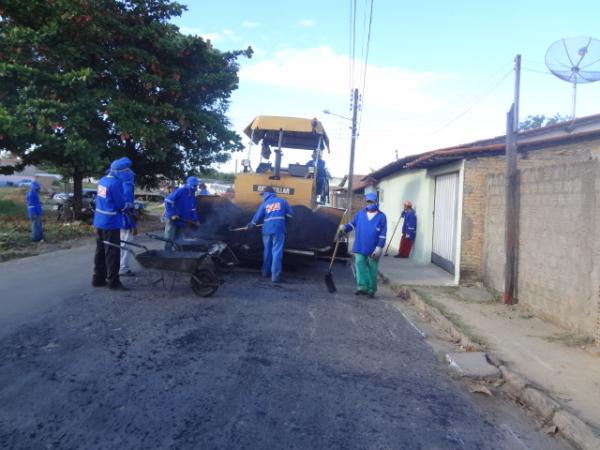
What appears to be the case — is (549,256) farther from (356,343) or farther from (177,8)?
(177,8)

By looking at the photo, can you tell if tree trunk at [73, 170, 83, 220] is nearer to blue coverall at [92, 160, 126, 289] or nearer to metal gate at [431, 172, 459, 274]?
blue coverall at [92, 160, 126, 289]

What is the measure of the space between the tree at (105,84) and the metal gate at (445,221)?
9.03 metres

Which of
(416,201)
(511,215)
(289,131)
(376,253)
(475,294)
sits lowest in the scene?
(475,294)

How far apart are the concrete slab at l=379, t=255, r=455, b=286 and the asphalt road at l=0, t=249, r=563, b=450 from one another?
10.6ft

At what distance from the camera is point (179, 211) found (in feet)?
29.6

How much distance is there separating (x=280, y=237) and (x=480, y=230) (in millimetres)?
3876

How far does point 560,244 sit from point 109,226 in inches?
240

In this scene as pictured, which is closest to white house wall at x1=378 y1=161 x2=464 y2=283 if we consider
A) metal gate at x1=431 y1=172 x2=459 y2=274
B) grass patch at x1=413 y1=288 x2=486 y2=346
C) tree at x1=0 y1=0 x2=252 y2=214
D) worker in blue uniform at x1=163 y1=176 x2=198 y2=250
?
metal gate at x1=431 y1=172 x2=459 y2=274

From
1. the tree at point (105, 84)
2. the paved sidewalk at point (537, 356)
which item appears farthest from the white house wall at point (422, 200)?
the tree at point (105, 84)

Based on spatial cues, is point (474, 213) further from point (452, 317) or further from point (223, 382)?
point (223, 382)

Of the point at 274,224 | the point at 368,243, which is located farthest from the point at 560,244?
the point at 274,224

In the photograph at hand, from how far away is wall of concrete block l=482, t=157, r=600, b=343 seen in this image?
5.66 metres

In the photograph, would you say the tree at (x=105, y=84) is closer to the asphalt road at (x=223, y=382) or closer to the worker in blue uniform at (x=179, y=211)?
the worker in blue uniform at (x=179, y=211)

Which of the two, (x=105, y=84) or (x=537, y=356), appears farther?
(x=105, y=84)
